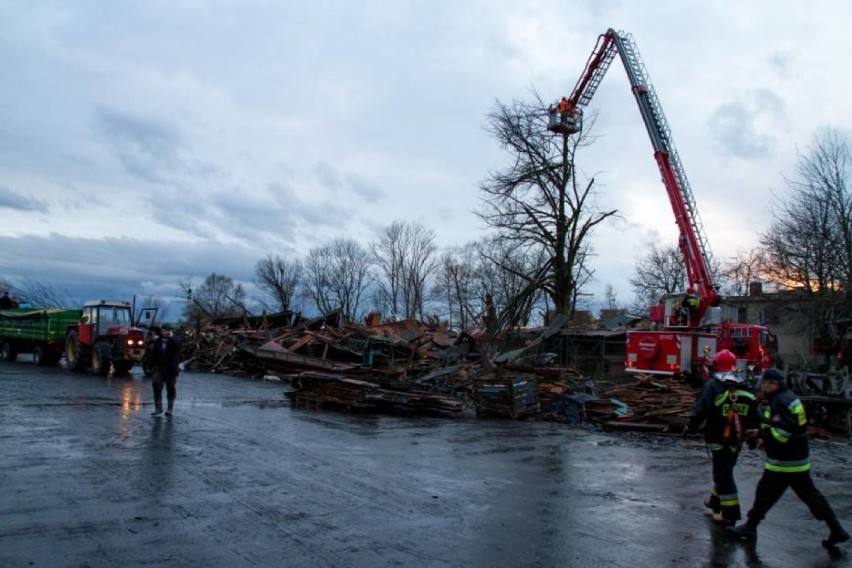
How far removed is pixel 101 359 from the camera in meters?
23.5

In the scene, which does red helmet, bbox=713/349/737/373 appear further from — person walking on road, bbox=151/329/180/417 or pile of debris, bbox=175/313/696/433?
person walking on road, bbox=151/329/180/417

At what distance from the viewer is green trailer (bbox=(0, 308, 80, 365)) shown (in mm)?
26562

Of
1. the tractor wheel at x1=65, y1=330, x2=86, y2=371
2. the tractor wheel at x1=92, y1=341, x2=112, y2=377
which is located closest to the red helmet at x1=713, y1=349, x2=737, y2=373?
the tractor wheel at x1=92, y1=341, x2=112, y2=377

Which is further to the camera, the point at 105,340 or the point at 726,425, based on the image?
the point at 105,340

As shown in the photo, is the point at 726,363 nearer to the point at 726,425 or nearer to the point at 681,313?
the point at 726,425

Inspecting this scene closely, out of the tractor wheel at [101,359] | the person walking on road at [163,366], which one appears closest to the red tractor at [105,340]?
the tractor wheel at [101,359]

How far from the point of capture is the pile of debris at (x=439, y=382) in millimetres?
16375

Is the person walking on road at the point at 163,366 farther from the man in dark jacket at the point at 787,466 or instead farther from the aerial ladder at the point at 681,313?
the aerial ladder at the point at 681,313

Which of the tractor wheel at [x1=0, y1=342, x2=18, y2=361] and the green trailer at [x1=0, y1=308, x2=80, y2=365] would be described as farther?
the tractor wheel at [x1=0, y1=342, x2=18, y2=361]

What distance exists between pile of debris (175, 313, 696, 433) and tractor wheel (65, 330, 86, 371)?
6.10m

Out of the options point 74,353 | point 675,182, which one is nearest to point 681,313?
point 675,182

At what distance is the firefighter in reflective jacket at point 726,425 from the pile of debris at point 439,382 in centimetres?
808

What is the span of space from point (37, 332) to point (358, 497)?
2486 centimetres

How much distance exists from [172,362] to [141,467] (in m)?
5.34
